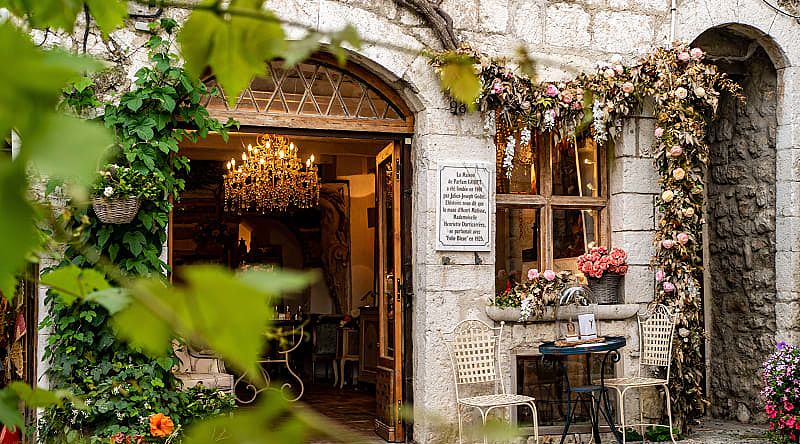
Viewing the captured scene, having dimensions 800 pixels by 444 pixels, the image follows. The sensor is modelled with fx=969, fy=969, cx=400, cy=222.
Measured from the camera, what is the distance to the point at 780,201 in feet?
22.7

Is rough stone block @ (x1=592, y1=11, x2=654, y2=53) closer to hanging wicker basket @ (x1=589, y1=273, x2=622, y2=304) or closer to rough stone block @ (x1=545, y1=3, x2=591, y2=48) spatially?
rough stone block @ (x1=545, y1=3, x2=591, y2=48)

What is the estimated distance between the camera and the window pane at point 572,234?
6559 mm

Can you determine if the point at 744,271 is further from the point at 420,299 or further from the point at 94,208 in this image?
the point at 94,208

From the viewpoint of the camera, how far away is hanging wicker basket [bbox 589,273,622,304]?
6383 millimetres

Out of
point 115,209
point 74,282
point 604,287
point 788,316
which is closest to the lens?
point 74,282

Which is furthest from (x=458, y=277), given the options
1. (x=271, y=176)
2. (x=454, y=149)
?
(x=271, y=176)

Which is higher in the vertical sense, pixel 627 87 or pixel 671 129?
pixel 627 87

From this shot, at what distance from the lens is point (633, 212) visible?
6.52 metres

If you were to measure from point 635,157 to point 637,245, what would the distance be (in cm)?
59

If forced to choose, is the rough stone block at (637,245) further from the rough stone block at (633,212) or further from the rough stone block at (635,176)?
the rough stone block at (635,176)

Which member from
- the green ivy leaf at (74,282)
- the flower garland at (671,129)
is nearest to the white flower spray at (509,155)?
the flower garland at (671,129)

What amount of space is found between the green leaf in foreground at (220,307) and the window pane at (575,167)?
638 cm

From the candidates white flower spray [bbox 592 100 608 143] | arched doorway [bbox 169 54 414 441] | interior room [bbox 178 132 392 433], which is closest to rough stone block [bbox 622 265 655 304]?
white flower spray [bbox 592 100 608 143]

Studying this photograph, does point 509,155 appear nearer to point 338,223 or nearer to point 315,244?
point 338,223
